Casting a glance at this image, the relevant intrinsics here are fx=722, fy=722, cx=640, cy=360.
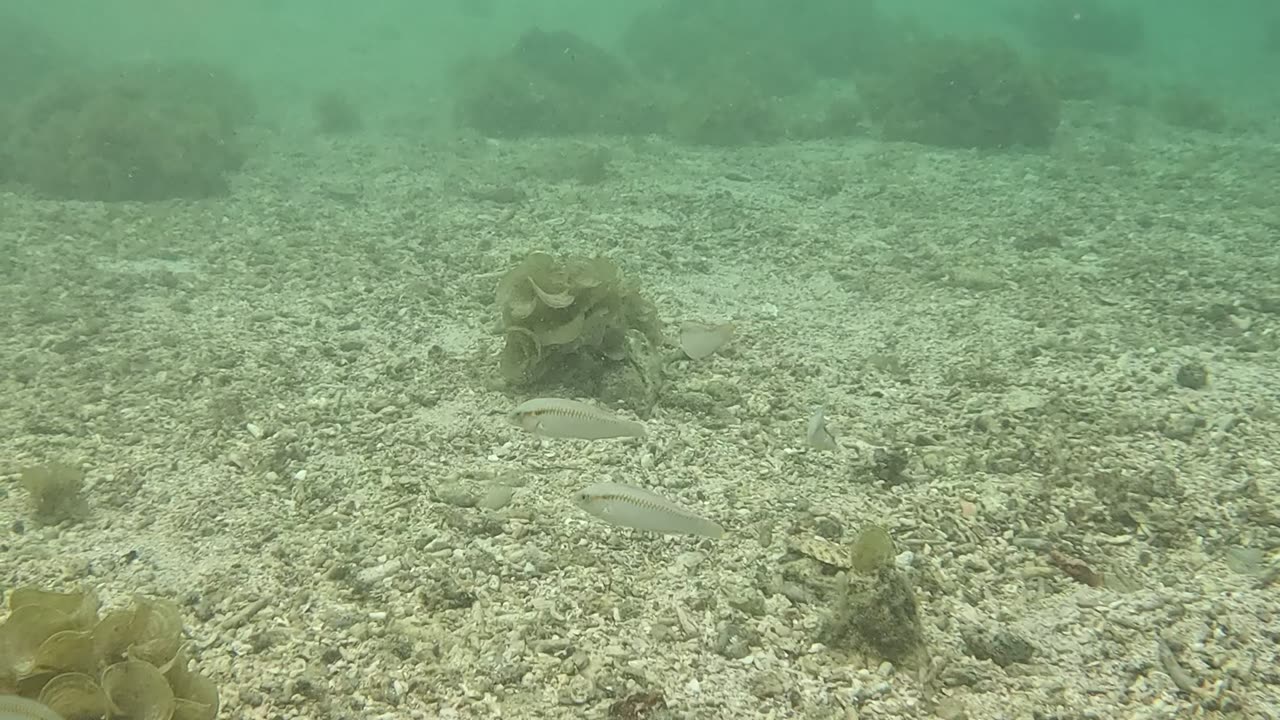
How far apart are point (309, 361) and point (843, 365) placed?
15.3ft

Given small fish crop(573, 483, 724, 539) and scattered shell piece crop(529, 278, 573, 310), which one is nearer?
small fish crop(573, 483, 724, 539)

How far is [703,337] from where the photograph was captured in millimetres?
5828

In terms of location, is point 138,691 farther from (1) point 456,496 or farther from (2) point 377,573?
(1) point 456,496

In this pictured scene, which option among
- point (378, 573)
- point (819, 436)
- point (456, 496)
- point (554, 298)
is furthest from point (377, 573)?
point (819, 436)

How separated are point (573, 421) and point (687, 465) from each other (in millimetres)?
1109

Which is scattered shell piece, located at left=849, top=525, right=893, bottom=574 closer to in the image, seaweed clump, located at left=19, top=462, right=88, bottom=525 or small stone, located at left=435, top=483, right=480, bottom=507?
small stone, located at left=435, top=483, right=480, bottom=507

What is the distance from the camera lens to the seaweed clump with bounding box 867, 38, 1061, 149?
14.9 metres

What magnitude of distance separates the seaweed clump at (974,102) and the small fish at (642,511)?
1418 cm

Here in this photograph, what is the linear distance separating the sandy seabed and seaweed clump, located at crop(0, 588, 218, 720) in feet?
1.24

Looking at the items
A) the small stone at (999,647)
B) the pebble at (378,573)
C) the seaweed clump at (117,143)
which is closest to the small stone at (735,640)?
the small stone at (999,647)

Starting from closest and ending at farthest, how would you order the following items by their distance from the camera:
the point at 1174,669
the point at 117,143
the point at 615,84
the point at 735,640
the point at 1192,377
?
the point at 1174,669, the point at 735,640, the point at 1192,377, the point at 117,143, the point at 615,84

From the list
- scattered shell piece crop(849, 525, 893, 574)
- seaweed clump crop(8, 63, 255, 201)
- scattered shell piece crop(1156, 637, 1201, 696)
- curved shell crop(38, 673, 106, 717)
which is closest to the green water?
seaweed clump crop(8, 63, 255, 201)

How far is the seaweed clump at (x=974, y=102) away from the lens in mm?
14883

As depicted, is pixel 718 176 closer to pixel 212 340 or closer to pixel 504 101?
pixel 504 101
